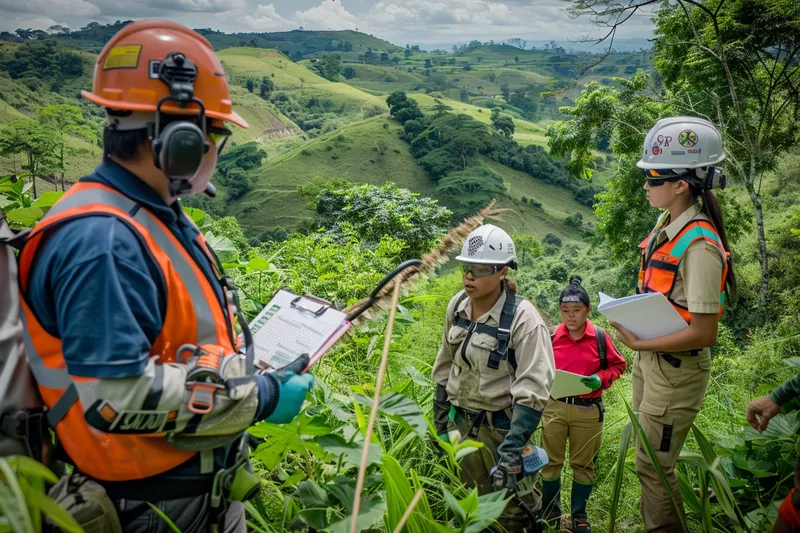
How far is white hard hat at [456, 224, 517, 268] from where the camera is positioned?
2.87 m

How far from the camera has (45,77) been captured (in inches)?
3031

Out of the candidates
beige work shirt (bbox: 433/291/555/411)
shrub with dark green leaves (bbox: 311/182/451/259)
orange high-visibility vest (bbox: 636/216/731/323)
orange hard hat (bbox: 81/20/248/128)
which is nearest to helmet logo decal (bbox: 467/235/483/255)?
beige work shirt (bbox: 433/291/555/411)

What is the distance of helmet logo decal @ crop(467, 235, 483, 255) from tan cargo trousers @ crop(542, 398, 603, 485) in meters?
1.44

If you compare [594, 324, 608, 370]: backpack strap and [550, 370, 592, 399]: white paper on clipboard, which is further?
[594, 324, 608, 370]: backpack strap

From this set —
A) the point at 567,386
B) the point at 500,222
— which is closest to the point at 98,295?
the point at 567,386

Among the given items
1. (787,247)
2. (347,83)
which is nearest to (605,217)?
(787,247)

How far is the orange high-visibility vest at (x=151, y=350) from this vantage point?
1326mm

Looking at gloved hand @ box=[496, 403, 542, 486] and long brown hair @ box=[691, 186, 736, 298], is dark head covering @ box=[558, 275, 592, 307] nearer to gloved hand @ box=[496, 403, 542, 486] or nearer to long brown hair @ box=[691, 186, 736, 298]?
long brown hair @ box=[691, 186, 736, 298]

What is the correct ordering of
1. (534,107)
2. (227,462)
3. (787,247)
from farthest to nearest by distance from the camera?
(534,107), (787,247), (227,462)

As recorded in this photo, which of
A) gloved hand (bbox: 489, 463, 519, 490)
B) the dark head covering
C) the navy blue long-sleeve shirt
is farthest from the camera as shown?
the dark head covering

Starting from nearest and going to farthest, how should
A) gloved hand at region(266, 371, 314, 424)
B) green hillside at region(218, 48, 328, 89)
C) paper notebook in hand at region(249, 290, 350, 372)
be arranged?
gloved hand at region(266, 371, 314, 424) → paper notebook in hand at region(249, 290, 350, 372) → green hillside at region(218, 48, 328, 89)

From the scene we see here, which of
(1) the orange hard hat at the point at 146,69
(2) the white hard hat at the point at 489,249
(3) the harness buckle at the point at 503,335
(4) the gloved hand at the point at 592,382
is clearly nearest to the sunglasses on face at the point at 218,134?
(1) the orange hard hat at the point at 146,69

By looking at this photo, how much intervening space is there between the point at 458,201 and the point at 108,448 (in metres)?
66.4

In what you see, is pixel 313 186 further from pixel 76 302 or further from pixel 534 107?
pixel 534 107
